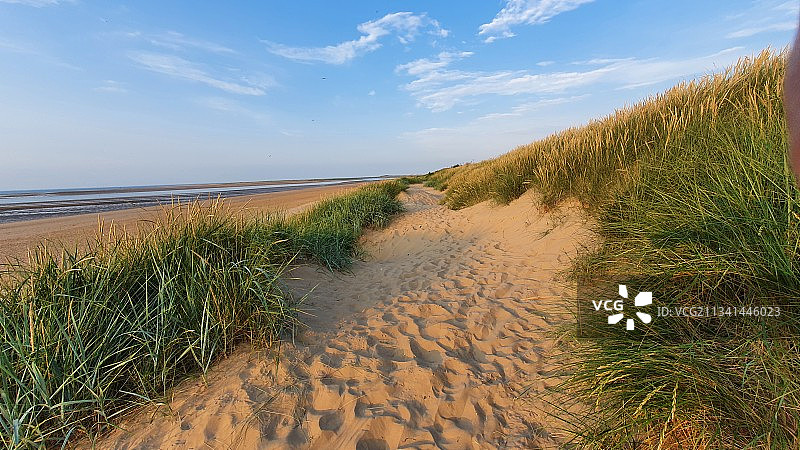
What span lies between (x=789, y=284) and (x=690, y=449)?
905mm

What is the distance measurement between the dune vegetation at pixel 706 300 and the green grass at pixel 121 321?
7.57ft

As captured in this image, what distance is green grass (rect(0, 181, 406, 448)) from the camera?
6.58ft

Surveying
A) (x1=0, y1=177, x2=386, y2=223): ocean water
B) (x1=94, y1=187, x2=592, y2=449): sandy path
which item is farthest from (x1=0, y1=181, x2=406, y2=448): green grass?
(x1=0, y1=177, x2=386, y2=223): ocean water

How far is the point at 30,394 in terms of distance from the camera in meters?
2.05

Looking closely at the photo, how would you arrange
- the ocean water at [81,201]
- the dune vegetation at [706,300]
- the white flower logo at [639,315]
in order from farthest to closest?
the ocean water at [81,201]
the white flower logo at [639,315]
the dune vegetation at [706,300]

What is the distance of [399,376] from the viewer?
2510 mm

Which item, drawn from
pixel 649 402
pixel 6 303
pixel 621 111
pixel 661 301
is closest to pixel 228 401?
pixel 6 303

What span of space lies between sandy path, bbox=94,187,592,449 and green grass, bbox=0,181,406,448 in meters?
0.21

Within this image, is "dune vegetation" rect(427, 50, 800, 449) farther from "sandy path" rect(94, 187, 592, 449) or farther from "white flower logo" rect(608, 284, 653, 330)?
"sandy path" rect(94, 187, 592, 449)

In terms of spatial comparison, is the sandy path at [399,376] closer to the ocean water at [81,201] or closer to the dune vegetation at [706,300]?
the dune vegetation at [706,300]

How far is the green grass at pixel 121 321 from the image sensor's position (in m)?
2.01

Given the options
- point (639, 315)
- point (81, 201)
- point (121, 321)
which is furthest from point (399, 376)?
point (81, 201)

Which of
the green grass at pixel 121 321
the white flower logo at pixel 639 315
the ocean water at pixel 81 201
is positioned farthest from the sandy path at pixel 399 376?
the ocean water at pixel 81 201

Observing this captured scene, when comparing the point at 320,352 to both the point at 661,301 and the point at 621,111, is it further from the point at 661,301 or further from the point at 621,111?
the point at 621,111
